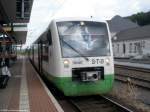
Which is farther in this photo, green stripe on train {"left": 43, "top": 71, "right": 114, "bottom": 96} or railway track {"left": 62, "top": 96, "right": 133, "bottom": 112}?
green stripe on train {"left": 43, "top": 71, "right": 114, "bottom": 96}

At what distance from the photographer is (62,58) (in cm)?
1384

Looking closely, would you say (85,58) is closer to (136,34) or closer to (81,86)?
(81,86)

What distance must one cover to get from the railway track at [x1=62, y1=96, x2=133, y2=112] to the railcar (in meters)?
0.41

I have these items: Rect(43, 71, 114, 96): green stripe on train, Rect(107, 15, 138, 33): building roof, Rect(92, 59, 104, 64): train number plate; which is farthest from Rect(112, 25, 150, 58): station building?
Rect(43, 71, 114, 96): green stripe on train

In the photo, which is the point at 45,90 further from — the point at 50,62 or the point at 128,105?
the point at 128,105

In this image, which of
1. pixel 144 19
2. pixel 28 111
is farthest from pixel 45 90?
pixel 144 19

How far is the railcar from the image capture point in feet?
44.9

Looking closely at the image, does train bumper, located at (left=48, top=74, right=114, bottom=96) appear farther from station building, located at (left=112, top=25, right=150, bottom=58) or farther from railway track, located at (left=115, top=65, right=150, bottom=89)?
station building, located at (left=112, top=25, right=150, bottom=58)

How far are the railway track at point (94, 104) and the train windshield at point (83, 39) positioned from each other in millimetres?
1652

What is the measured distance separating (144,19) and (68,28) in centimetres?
10749

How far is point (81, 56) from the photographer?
14.0 m

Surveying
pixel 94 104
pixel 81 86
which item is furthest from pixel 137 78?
pixel 81 86

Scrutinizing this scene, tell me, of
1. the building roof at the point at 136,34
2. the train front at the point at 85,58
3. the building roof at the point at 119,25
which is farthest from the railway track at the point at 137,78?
the building roof at the point at 119,25

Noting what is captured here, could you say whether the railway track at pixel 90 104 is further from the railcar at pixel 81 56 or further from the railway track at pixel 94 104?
the railcar at pixel 81 56
